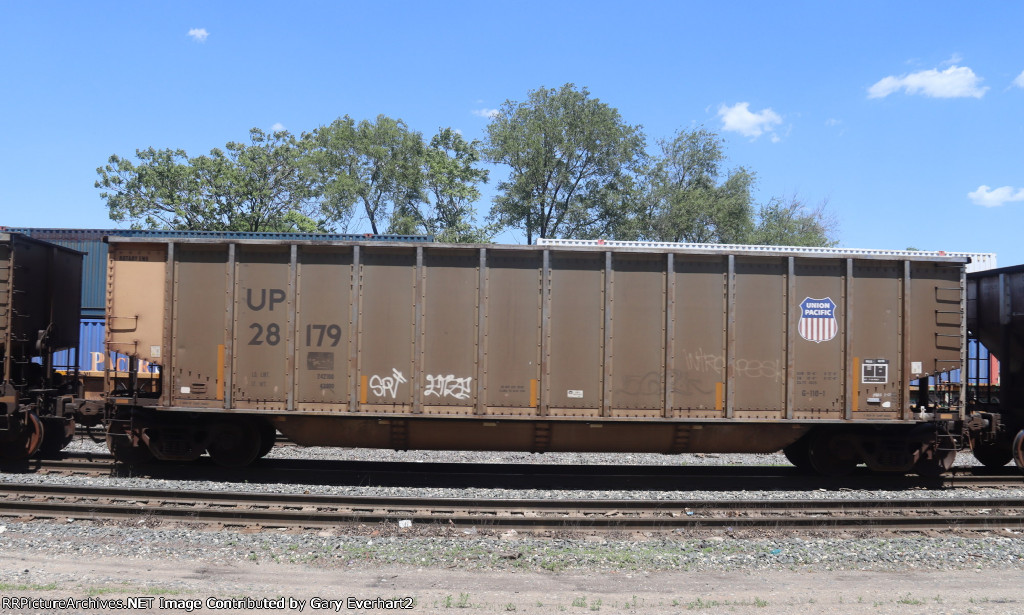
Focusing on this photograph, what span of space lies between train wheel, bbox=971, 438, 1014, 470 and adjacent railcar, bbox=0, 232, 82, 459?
15516mm

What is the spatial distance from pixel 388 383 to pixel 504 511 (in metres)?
2.75

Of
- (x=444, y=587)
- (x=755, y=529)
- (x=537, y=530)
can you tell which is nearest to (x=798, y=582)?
(x=755, y=529)

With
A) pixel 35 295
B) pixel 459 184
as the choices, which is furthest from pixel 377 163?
pixel 35 295

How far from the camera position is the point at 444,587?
6191 mm

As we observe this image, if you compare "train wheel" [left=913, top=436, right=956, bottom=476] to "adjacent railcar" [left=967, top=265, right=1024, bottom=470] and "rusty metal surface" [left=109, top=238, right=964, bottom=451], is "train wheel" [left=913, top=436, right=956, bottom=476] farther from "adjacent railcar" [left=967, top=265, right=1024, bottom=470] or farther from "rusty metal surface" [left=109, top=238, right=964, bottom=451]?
"rusty metal surface" [left=109, top=238, right=964, bottom=451]

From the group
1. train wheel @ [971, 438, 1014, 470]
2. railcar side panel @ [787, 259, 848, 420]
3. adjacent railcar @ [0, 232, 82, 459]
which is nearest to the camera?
railcar side panel @ [787, 259, 848, 420]

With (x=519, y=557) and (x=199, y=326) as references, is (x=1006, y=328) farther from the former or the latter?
(x=199, y=326)

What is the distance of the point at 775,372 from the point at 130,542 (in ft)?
30.1

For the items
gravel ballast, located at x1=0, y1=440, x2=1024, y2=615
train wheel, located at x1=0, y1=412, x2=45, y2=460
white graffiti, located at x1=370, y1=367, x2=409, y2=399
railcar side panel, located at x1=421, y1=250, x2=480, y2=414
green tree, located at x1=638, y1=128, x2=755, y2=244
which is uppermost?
green tree, located at x1=638, y1=128, x2=755, y2=244

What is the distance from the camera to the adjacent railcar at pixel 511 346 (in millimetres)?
10227

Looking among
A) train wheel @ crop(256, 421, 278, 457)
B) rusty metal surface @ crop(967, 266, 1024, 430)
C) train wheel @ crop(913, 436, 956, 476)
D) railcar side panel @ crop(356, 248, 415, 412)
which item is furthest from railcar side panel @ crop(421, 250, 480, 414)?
rusty metal surface @ crop(967, 266, 1024, 430)

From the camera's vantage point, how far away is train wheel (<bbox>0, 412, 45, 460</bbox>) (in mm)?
10977

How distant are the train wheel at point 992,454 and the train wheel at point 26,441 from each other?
16.1m

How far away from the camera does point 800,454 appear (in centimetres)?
1134
